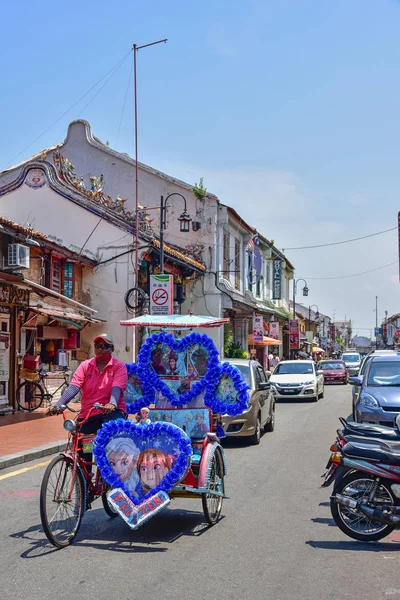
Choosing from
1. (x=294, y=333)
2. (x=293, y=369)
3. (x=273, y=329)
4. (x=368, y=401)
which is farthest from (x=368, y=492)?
(x=294, y=333)

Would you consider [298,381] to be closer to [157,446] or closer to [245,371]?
[245,371]

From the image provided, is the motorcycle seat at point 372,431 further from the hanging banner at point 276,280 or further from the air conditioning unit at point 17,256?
the hanging banner at point 276,280

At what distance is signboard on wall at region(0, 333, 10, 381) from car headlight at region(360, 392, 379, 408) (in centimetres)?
1001

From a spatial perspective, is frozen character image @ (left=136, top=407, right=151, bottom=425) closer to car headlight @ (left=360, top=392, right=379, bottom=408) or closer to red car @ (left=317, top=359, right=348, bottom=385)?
car headlight @ (left=360, top=392, right=379, bottom=408)

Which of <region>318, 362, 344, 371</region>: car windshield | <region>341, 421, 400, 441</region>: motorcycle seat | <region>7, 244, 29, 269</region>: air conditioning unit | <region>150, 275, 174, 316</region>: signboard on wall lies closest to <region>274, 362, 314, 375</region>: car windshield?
<region>150, 275, 174, 316</region>: signboard on wall

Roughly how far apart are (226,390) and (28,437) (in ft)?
24.8

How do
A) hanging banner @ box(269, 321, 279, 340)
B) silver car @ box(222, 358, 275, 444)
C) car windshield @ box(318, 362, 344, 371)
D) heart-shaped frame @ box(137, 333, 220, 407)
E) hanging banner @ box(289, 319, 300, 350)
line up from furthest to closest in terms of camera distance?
1. hanging banner @ box(289, 319, 300, 350)
2. hanging banner @ box(269, 321, 279, 340)
3. car windshield @ box(318, 362, 344, 371)
4. silver car @ box(222, 358, 275, 444)
5. heart-shaped frame @ box(137, 333, 220, 407)

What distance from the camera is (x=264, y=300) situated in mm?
A: 43969

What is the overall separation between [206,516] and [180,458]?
0.96 m

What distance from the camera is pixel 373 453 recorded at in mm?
6523

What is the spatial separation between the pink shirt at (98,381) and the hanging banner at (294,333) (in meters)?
46.1

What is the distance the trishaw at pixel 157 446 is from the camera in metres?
6.28

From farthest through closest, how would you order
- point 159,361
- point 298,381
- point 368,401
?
point 298,381
point 368,401
point 159,361

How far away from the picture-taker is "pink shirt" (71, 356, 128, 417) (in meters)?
6.98
